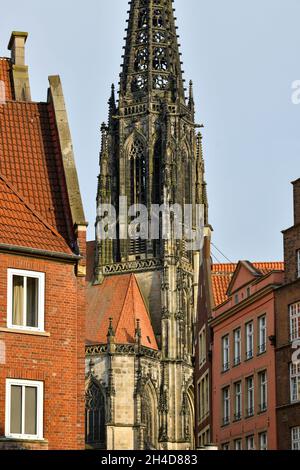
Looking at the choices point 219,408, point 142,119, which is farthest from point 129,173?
point 219,408

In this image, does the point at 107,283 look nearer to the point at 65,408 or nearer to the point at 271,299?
the point at 271,299

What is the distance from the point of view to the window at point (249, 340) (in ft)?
141

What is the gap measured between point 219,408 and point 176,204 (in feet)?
179

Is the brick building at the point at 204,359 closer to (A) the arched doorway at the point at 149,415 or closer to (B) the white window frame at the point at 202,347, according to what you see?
(B) the white window frame at the point at 202,347

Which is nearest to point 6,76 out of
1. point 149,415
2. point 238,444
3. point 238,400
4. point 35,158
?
point 35,158

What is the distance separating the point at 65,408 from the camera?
25.8m

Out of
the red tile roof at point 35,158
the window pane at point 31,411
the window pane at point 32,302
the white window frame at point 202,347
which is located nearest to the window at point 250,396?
the white window frame at point 202,347

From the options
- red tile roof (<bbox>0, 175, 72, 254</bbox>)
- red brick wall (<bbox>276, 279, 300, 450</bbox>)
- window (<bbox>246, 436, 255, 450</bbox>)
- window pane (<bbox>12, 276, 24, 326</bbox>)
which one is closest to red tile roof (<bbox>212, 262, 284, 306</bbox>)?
window (<bbox>246, 436, 255, 450</bbox>)

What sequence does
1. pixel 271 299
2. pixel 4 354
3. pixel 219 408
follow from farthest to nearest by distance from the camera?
pixel 219 408
pixel 271 299
pixel 4 354

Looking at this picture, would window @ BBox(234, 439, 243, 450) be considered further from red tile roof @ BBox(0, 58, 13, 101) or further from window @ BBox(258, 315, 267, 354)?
red tile roof @ BBox(0, 58, 13, 101)

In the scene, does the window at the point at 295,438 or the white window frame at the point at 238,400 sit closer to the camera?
the window at the point at 295,438

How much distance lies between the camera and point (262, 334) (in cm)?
4228

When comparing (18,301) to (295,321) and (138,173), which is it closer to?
(295,321)

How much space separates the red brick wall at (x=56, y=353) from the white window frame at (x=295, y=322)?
1384cm
